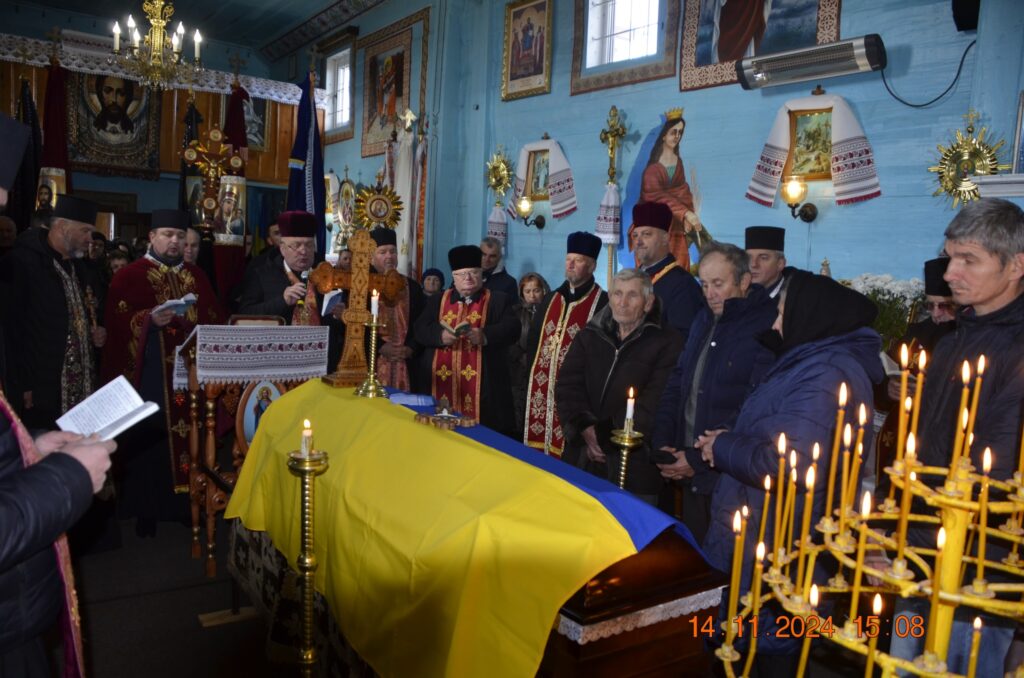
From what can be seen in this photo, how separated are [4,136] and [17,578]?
1.06 m

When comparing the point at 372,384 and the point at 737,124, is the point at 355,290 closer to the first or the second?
the point at 372,384

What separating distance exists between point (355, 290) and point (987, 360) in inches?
109

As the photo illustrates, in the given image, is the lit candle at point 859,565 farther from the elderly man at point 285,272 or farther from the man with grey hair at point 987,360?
the elderly man at point 285,272

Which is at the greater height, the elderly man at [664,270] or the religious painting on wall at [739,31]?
the religious painting on wall at [739,31]

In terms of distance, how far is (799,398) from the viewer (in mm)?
2482

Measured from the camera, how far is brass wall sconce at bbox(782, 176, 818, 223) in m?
6.35

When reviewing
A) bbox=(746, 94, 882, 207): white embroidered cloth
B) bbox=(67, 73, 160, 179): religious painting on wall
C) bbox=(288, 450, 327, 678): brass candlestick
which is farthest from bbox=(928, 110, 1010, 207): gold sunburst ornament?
bbox=(67, 73, 160, 179): religious painting on wall

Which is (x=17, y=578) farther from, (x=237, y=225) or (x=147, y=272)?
(x=237, y=225)

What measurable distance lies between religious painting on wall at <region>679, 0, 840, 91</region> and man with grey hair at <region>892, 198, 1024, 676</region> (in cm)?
471

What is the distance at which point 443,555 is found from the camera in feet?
6.45

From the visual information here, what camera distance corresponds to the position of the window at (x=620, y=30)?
26.8 feet

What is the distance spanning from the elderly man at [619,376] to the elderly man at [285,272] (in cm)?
204

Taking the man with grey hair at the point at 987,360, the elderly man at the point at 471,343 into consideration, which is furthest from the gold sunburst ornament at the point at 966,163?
the elderly man at the point at 471,343

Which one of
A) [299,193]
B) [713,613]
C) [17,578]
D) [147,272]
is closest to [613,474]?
[713,613]
